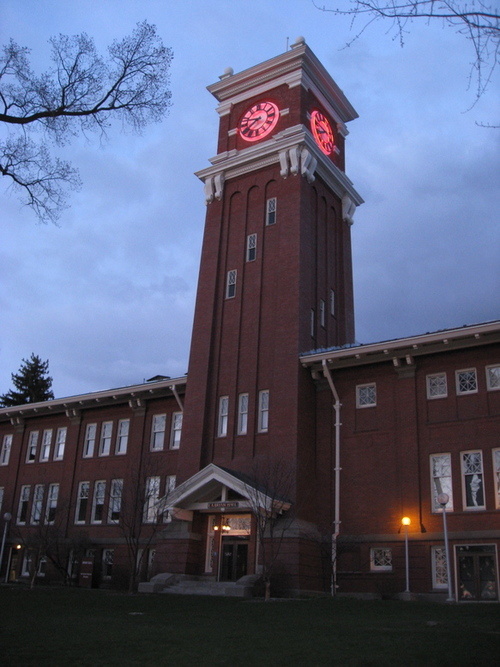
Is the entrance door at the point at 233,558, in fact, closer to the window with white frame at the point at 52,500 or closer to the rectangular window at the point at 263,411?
the rectangular window at the point at 263,411

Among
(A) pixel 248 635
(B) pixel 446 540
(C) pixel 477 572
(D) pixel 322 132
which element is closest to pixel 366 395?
(B) pixel 446 540

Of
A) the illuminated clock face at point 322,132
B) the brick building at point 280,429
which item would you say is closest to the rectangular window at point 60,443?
the brick building at point 280,429

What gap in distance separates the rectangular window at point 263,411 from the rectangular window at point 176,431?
6.67 m

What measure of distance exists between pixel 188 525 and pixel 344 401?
920cm

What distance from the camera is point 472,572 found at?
87.9 ft

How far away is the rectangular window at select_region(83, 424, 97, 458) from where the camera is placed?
41.4 m

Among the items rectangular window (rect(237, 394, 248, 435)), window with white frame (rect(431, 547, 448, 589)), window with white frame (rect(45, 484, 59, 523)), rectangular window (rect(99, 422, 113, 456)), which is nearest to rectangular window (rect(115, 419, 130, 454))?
rectangular window (rect(99, 422, 113, 456))

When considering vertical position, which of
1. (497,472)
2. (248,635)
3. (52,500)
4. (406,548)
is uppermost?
(497,472)

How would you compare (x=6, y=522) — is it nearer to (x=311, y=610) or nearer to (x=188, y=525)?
(x=188, y=525)

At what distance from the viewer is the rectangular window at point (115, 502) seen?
3786cm

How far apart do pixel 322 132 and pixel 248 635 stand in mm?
33663

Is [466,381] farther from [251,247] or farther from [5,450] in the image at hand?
[5,450]

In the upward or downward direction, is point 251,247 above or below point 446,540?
above

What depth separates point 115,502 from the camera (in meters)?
38.5
